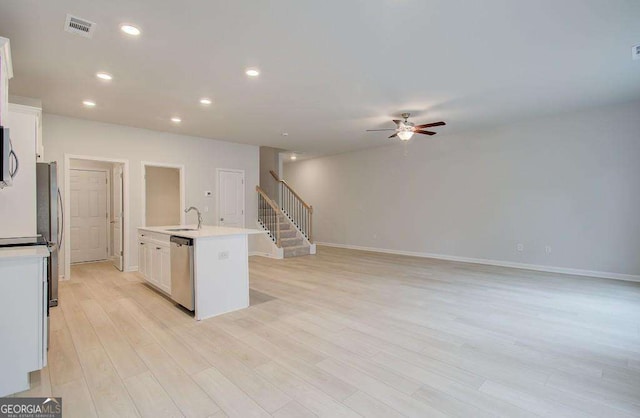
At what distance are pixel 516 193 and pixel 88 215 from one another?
9.58 meters

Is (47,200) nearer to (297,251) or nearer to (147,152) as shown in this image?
(147,152)

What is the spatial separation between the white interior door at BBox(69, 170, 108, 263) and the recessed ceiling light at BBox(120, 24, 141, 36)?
18.9ft

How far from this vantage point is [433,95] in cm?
462

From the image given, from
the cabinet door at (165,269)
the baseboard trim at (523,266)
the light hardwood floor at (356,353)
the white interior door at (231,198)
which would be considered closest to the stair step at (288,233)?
the white interior door at (231,198)

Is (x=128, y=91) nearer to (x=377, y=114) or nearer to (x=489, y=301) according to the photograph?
(x=377, y=114)

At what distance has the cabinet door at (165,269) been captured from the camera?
13.4 feet

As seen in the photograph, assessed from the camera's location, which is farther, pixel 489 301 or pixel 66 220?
pixel 66 220

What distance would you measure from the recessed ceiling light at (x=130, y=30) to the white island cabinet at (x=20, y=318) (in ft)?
6.80

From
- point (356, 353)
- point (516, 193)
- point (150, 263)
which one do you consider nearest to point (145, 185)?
point (150, 263)

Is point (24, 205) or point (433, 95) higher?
point (433, 95)

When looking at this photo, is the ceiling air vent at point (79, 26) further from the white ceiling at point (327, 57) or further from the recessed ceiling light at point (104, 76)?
the recessed ceiling light at point (104, 76)

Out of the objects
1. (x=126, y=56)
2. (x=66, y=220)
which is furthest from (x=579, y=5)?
(x=66, y=220)

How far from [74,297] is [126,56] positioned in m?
3.37

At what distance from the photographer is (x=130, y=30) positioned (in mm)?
2846
